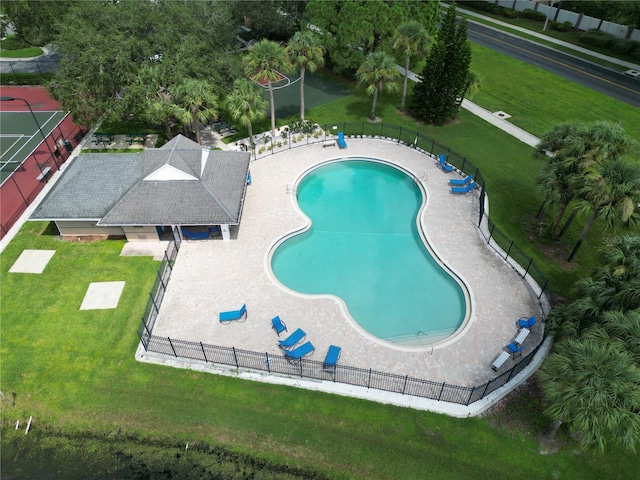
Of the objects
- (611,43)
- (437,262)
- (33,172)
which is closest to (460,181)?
(437,262)

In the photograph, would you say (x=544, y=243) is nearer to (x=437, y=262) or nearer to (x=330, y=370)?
(x=437, y=262)

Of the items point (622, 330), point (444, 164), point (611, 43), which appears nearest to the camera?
point (622, 330)

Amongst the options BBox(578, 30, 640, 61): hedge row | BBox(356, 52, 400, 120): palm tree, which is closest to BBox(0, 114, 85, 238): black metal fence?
Result: BBox(356, 52, 400, 120): palm tree

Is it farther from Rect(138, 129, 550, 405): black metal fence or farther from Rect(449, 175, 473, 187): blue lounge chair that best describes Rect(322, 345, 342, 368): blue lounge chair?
Rect(449, 175, 473, 187): blue lounge chair

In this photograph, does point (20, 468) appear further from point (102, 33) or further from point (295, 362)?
point (102, 33)

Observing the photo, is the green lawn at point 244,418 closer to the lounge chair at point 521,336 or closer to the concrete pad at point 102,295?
the concrete pad at point 102,295
